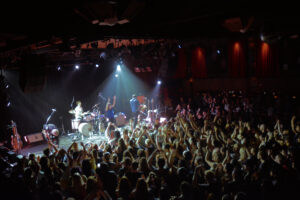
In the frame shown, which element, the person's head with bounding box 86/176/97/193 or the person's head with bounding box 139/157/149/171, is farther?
the person's head with bounding box 139/157/149/171

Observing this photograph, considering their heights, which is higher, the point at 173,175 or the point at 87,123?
→ the point at 87,123

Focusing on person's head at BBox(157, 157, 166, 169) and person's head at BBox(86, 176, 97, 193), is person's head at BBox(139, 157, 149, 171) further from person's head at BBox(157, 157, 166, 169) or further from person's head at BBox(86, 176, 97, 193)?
person's head at BBox(86, 176, 97, 193)

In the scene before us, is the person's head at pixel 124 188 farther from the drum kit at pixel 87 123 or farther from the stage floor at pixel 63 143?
the drum kit at pixel 87 123

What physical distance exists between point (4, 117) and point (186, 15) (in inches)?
311

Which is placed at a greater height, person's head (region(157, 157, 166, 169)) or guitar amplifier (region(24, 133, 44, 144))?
person's head (region(157, 157, 166, 169))

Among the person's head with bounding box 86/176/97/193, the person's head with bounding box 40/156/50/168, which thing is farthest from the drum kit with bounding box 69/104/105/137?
the person's head with bounding box 86/176/97/193

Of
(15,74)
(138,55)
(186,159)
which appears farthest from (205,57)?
(186,159)

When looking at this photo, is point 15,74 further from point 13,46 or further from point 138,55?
point 13,46

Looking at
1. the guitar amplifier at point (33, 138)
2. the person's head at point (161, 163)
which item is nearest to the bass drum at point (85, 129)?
the guitar amplifier at point (33, 138)

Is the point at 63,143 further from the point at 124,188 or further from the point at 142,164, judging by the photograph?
the point at 124,188

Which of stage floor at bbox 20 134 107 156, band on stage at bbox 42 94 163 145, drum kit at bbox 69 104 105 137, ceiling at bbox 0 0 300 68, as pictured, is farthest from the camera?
drum kit at bbox 69 104 105 137

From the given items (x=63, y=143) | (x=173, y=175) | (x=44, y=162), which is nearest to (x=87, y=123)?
(x=63, y=143)

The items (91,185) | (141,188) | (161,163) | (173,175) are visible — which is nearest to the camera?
(141,188)

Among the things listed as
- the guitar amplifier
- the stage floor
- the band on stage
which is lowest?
the stage floor
